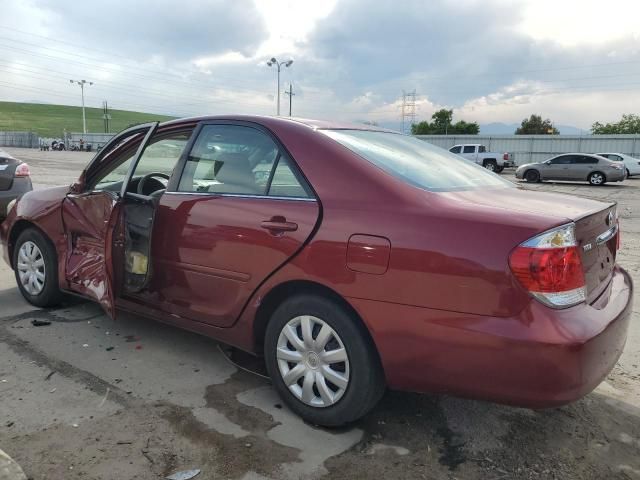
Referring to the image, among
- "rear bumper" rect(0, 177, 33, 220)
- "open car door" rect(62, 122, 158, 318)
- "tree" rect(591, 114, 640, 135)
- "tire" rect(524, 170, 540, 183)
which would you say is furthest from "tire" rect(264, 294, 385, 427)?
"tree" rect(591, 114, 640, 135)

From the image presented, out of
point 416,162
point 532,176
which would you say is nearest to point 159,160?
point 416,162

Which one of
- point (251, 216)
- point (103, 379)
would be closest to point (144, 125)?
point (251, 216)

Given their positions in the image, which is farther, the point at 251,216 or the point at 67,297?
the point at 67,297

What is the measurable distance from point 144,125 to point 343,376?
96.6 inches

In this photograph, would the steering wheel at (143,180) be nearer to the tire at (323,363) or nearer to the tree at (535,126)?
the tire at (323,363)

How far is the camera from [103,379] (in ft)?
10.9

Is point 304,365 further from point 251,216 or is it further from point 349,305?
point 251,216

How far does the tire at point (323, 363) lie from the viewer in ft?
8.58

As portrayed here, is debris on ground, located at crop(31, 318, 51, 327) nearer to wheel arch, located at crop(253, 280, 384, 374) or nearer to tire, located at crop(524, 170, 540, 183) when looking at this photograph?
wheel arch, located at crop(253, 280, 384, 374)

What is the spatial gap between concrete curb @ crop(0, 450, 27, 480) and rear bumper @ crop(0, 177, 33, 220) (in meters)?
6.35

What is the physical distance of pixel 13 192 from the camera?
25.5 feet

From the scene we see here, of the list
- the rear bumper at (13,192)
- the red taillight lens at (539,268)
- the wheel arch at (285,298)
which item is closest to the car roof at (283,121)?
the wheel arch at (285,298)

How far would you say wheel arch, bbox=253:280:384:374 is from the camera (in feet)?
8.63

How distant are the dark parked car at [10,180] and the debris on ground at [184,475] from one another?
6671 millimetres
